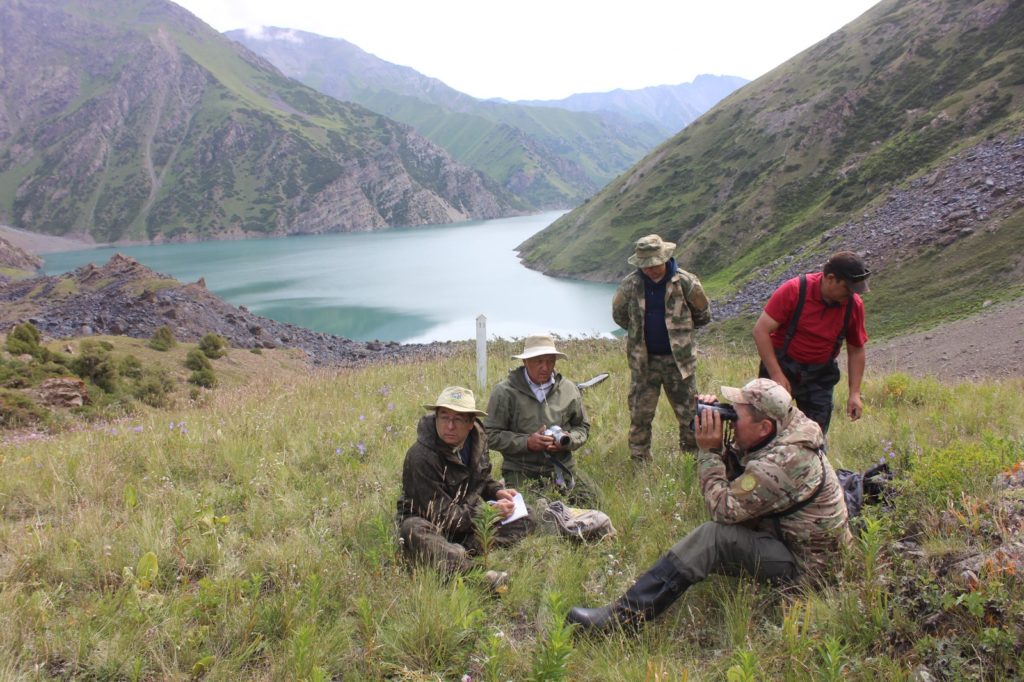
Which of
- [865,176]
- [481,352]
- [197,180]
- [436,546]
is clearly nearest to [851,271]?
[436,546]

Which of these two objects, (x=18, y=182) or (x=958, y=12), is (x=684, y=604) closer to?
(x=958, y=12)

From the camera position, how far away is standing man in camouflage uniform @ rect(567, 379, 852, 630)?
3.09 m

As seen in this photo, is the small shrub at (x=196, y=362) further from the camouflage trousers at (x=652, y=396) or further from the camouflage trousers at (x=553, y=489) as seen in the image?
the camouflage trousers at (x=652, y=396)

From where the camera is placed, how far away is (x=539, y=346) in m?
5.06

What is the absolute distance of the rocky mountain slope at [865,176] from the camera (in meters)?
25.6

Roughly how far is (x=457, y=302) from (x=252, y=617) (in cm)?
4871

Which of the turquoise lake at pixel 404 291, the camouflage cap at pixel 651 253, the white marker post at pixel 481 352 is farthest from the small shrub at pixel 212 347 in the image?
the camouflage cap at pixel 651 253

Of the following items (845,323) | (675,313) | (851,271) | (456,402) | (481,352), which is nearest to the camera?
(456,402)

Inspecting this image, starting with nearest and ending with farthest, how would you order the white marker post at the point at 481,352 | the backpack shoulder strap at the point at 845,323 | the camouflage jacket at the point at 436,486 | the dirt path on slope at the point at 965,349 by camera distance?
1. the camouflage jacket at the point at 436,486
2. the backpack shoulder strap at the point at 845,323
3. the white marker post at the point at 481,352
4. the dirt path on slope at the point at 965,349

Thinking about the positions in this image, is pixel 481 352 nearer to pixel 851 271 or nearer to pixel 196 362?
pixel 851 271

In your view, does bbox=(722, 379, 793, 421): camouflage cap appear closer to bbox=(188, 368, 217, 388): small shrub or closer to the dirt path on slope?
the dirt path on slope

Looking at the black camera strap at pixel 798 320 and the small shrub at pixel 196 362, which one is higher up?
the black camera strap at pixel 798 320

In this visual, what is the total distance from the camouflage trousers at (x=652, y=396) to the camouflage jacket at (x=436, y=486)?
7.49 feet

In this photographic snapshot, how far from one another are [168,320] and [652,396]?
36.1 m
